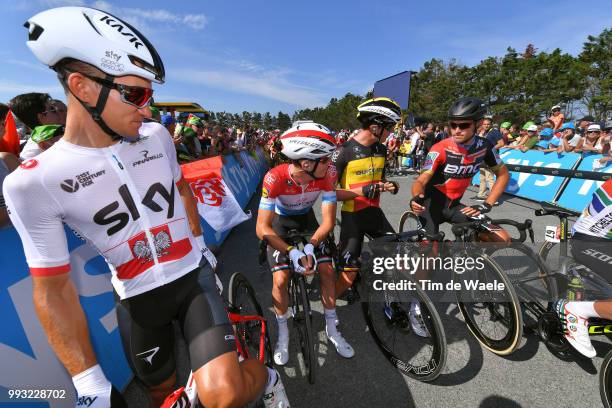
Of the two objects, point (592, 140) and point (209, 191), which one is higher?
point (592, 140)

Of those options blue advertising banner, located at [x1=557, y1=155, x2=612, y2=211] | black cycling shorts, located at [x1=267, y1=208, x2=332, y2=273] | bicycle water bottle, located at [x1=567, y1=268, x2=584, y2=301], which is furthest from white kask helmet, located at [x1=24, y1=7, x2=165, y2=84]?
blue advertising banner, located at [x1=557, y1=155, x2=612, y2=211]

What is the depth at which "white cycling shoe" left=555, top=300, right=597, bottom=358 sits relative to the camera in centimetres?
258

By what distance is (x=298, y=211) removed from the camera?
334 cm

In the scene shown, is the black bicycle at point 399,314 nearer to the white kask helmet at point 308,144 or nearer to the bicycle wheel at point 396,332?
the bicycle wheel at point 396,332

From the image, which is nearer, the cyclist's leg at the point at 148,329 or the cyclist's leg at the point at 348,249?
the cyclist's leg at the point at 148,329

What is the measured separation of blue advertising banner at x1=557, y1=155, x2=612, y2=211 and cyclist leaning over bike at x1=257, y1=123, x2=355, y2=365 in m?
7.34

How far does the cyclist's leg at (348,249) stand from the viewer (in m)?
3.34

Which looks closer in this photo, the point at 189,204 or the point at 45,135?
the point at 189,204

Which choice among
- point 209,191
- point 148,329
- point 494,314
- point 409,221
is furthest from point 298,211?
point 409,221

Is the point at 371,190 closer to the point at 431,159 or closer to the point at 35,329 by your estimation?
the point at 431,159

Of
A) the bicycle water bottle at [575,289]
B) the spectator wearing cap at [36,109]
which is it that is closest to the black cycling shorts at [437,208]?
the bicycle water bottle at [575,289]

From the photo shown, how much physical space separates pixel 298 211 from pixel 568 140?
36.0ft

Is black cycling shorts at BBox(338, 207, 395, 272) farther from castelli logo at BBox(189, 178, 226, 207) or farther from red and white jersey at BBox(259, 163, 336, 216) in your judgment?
castelli logo at BBox(189, 178, 226, 207)

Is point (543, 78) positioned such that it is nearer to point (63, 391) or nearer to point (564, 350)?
point (564, 350)
